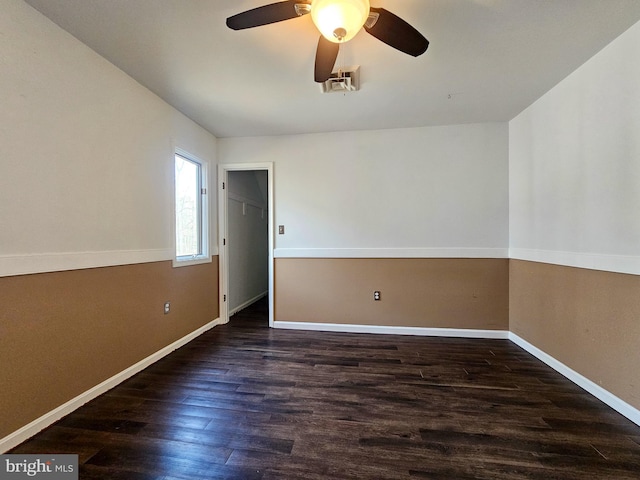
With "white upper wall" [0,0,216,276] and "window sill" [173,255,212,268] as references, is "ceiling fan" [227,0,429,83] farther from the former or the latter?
"window sill" [173,255,212,268]

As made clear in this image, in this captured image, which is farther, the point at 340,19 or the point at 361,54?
the point at 361,54

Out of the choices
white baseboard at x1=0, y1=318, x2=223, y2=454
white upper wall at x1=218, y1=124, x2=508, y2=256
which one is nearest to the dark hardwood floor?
white baseboard at x1=0, y1=318, x2=223, y2=454

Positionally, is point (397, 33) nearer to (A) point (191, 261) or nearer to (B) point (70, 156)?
(B) point (70, 156)

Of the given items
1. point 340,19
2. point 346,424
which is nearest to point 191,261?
point 346,424

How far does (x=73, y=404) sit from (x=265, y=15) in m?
2.63

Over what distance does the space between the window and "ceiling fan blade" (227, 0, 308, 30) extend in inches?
78.7

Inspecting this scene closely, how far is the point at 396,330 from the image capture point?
3557 mm

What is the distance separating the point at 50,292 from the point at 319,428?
1.85m

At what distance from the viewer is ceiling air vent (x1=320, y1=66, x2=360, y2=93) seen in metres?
2.30

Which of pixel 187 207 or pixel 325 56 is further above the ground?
pixel 325 56

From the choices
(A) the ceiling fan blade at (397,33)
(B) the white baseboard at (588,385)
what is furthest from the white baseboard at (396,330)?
(A) the ceiling fan blade at (397,33)

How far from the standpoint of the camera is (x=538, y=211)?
285cm

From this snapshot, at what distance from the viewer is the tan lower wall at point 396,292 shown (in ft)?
11.2

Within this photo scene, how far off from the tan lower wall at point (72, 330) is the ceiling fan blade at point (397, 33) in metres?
2.38
